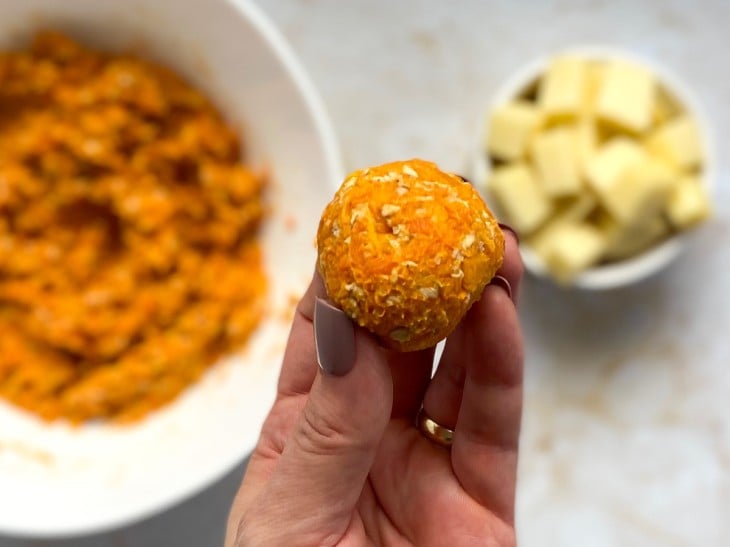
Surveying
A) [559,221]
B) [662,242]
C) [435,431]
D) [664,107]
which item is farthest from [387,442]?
[664,107]

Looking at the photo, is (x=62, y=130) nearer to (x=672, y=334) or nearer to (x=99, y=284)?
(x=99, y=284)

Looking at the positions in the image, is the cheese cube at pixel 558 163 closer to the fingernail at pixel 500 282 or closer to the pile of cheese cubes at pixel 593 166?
the pile of cheese cubes at pixel 593 166

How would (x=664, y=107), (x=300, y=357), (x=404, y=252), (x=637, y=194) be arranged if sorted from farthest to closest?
(x=664, y=107) < (x=637, y=194) < (x=300, y=357) < (x=404, y=252)

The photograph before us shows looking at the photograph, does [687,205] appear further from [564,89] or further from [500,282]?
[500,282]

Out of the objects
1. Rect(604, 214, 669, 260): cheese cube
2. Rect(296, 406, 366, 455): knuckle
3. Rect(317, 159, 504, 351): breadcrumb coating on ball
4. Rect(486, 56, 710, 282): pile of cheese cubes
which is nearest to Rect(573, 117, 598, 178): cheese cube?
Rect(486, 56, 710, 282): pile of cheese cubes

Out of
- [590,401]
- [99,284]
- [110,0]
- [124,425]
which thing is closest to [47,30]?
[110,0]

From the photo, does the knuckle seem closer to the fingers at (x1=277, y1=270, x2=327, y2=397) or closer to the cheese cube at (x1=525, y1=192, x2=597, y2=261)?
the fingers at (x1=277, y1=270, x2=327, y2=397)
